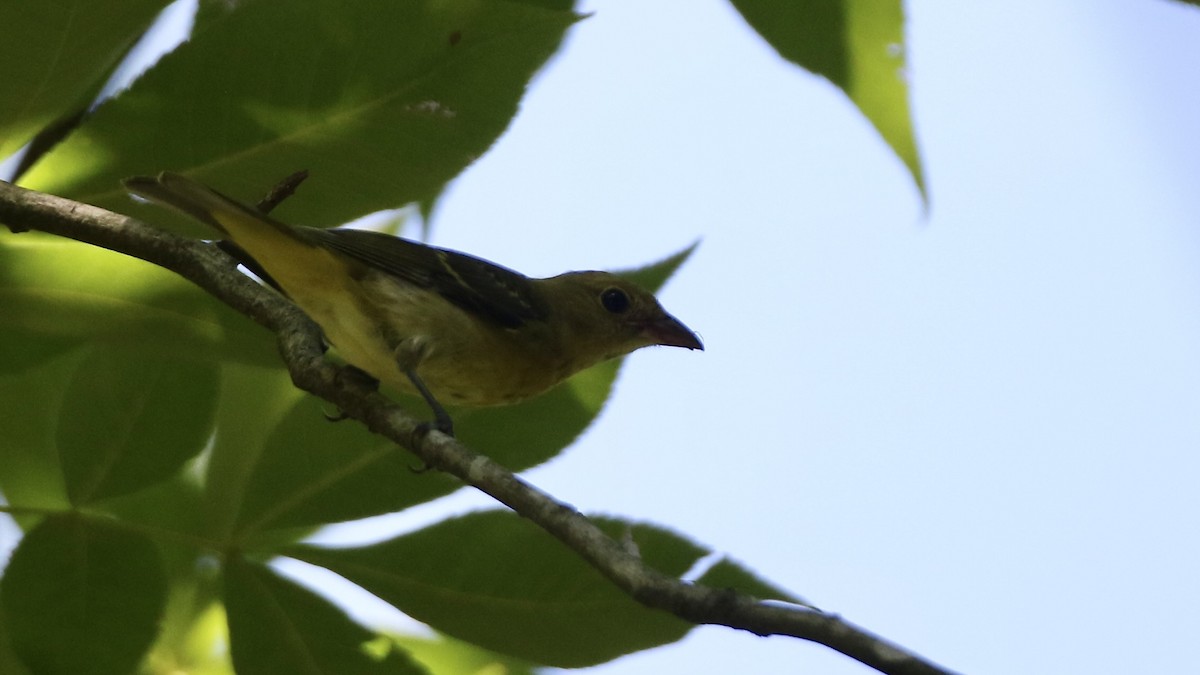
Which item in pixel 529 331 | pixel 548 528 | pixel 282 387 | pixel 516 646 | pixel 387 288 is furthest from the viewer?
pixel 529 331

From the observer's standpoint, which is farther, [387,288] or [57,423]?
[387,288]

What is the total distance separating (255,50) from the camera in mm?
2316

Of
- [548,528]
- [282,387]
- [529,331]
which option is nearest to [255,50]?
[282,387]

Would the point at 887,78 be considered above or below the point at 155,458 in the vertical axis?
above

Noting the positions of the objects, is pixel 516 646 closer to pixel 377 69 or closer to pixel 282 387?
pixel 282 387

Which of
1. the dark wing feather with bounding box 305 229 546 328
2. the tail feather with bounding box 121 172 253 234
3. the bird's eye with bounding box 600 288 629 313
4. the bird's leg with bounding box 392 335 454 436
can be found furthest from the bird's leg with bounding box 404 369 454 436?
the bird's eye with bounding box 600 288 629 313

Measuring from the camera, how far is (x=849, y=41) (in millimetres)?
2293

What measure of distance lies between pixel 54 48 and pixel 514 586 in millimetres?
1283

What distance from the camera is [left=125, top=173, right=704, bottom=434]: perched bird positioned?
324 cm

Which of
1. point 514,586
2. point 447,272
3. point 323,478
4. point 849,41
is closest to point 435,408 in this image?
point 323,478

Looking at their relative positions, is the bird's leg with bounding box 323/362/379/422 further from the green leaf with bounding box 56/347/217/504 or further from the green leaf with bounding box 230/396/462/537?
the green leaf with bounding box 56/347/217/504

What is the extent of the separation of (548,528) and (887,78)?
1.12 m

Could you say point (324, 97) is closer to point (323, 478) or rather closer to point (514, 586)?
point (323, 478)

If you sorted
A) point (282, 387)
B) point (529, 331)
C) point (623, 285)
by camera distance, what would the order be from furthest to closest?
point (623, 285) → point (529, 331) → point (282, 387)
